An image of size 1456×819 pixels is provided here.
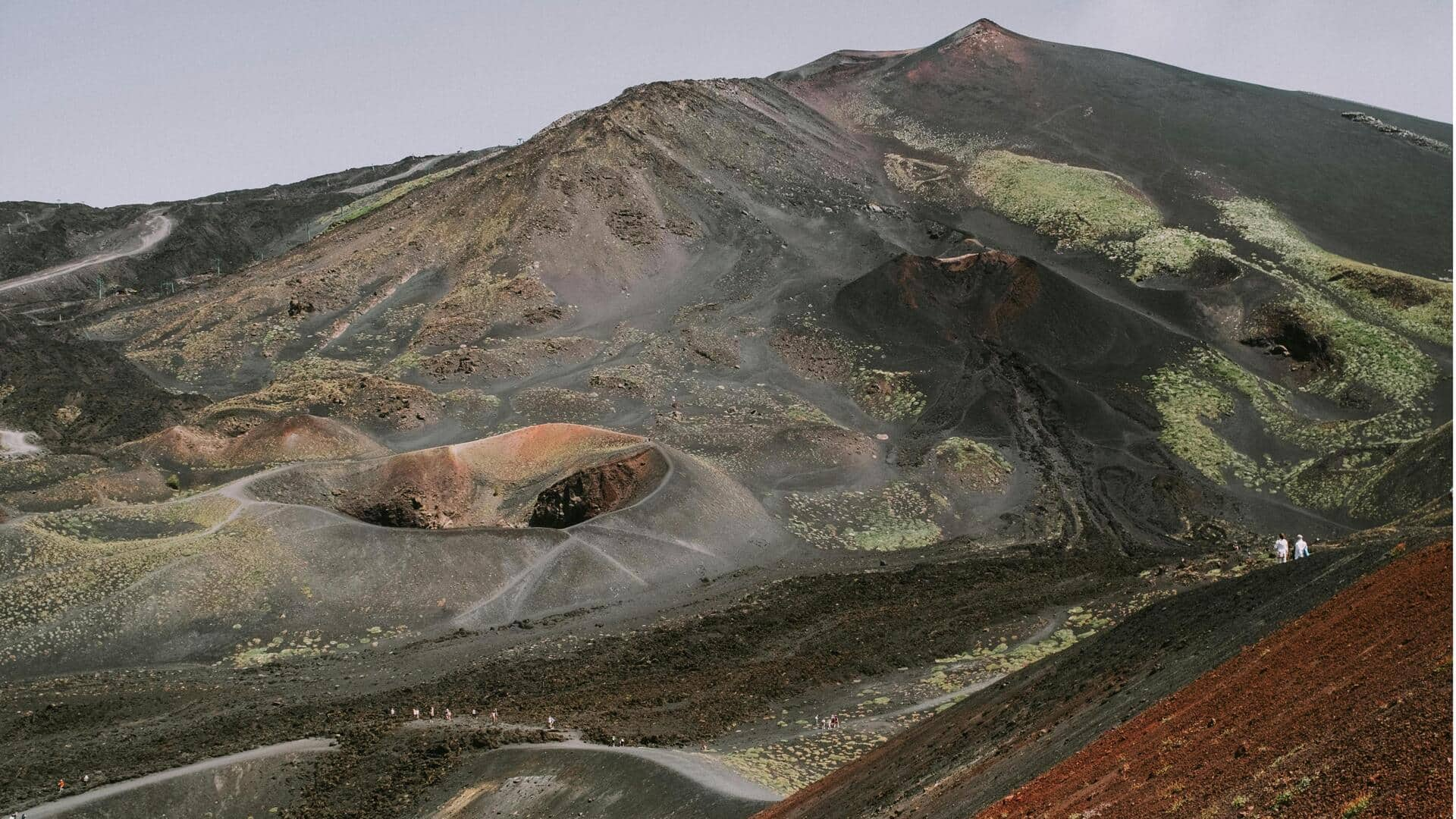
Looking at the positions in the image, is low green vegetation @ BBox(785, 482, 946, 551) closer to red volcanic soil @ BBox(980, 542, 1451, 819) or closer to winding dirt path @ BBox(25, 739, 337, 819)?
winding dirt path @ BBox(25, 739, 337, 819)

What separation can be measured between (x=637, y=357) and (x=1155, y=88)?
46.3 metres

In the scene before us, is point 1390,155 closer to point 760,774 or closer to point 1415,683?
point 760,774

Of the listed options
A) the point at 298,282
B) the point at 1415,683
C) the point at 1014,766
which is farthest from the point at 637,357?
the point at 1415,683

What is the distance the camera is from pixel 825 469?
149 feet

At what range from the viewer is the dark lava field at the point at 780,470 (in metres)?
18.1

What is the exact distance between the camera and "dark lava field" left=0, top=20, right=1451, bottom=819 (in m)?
18.1

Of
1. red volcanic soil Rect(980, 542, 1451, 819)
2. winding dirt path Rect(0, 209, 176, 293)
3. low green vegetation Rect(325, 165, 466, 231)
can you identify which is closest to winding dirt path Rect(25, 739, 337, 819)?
red volcanic soil Rect(980, 542, 1451, 819)

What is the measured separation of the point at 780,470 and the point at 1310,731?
34879 mm

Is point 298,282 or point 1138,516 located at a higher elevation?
point 298,282

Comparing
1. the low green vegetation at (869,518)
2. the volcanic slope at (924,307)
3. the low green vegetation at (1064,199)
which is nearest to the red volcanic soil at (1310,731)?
the low green vegetation at (869,518)

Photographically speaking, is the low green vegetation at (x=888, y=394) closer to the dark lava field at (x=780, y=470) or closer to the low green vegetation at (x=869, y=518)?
the dark lava field at (x=780, y=470)

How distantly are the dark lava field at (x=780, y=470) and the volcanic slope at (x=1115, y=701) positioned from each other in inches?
4.4

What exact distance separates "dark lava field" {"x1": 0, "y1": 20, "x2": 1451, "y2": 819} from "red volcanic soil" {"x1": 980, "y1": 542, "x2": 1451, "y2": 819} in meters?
0.07

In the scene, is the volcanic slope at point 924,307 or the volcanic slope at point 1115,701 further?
the volcanic slope at point 924,307
